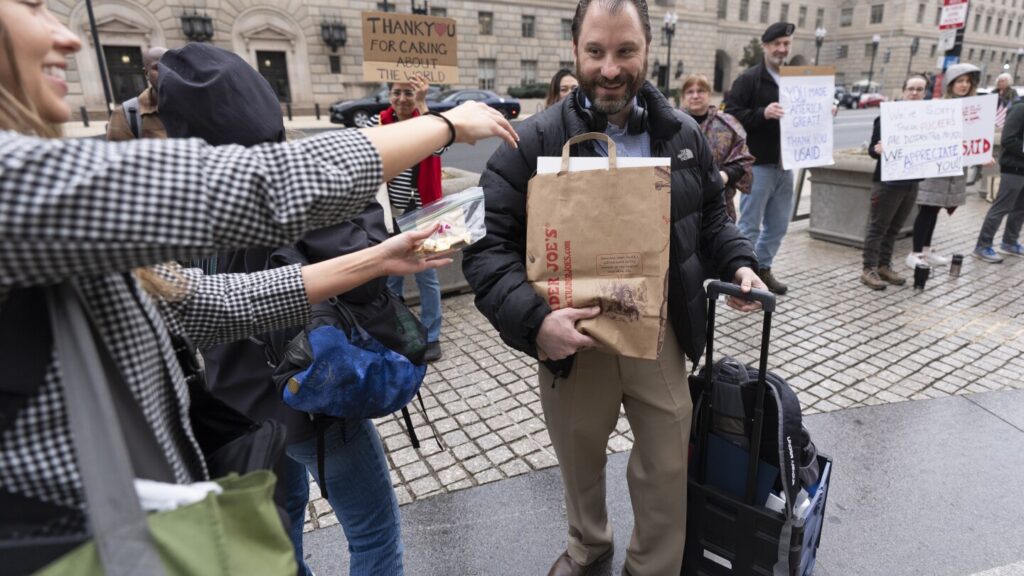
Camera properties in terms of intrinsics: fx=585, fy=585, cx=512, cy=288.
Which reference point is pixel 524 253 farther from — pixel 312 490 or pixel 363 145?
pixel 312 490

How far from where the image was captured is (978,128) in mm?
6086

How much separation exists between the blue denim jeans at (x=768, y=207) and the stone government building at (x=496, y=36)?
41.6 feet

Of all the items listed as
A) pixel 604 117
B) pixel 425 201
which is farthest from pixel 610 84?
pixel 425 201

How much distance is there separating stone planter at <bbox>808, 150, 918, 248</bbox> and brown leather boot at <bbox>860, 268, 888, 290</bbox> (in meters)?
1.33

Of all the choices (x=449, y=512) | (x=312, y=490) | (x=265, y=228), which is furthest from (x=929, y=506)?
(x=265, y=228)

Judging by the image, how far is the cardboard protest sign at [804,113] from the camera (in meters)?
5.37

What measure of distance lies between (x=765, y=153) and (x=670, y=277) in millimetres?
4029

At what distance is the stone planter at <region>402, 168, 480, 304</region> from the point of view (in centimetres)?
529

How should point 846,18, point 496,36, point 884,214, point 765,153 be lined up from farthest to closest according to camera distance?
point 846,18 < point 496,36 < point 884,214 < point 765,153

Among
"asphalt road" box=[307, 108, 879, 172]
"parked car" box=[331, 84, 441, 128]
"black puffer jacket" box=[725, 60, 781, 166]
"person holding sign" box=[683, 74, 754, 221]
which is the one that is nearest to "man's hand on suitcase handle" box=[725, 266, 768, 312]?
"person holding sign" box=[683, 74, 754, 221]

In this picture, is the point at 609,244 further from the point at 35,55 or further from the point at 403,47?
the point at 403,47

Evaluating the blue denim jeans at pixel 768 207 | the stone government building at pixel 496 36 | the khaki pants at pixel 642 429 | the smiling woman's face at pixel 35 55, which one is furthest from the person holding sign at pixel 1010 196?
the stone government building at pixel 496 36

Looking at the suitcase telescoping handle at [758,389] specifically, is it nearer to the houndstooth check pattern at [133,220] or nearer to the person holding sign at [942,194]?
the houndstooth check pattern at [133,220]

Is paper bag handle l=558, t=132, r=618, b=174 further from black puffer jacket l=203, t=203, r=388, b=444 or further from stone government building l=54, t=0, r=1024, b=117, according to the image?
stone government building l=54, t=0, r=1024, b=117
